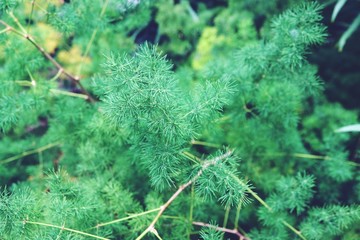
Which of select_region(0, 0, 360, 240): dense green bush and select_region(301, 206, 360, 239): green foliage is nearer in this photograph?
select_region(0, 0, 360, 240): dense green bush

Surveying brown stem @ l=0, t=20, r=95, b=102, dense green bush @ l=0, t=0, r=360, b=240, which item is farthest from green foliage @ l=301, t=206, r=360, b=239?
brown stem @ l=0, t=20, r=95, b=102

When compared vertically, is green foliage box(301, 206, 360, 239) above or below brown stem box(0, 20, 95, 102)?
below

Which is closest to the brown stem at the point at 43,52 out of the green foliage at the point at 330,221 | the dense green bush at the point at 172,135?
the dense green bush at the point at 172,135

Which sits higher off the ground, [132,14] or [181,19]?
[132,14]

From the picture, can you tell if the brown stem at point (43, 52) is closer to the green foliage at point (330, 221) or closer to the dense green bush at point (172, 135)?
the dense green bush at point (172, 135)

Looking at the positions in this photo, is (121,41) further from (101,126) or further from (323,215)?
(323,215)

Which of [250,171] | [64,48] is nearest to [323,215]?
[250,171]

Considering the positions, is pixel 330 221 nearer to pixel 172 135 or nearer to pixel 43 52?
pixel 172 135

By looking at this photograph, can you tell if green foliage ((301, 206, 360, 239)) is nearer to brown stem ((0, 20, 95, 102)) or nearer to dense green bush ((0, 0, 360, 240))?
dense green bush ((0, 0, 360, 240))
